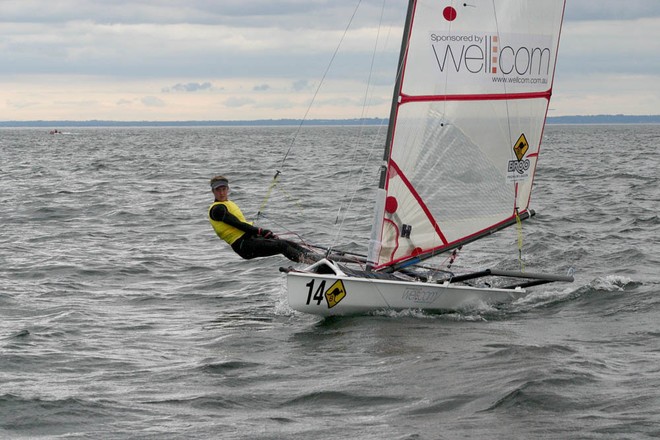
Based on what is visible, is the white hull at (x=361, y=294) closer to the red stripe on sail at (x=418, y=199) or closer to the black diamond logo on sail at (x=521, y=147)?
the red stripe on sail at (x=418, y=199)

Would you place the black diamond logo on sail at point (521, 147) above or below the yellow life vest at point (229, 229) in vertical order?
above

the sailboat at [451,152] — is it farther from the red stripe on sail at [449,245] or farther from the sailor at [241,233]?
the sailor at [241,233]

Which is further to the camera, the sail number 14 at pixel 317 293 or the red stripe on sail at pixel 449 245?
the red stripe on sail at pixel 449 245

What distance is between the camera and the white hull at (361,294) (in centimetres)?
980

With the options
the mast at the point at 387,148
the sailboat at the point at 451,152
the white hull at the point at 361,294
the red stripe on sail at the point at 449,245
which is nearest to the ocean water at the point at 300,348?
the white hull at the point at 361,294

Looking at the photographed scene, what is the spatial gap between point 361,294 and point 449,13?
2.99 m

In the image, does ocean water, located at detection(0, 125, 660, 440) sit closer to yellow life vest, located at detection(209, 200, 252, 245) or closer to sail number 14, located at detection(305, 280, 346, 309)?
sail number 14, located at detection(305, 280, 346, 309)

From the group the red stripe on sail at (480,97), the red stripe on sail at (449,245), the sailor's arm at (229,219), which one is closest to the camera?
the red stripe on sail at (480,97)

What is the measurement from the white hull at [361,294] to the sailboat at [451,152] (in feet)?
0.03

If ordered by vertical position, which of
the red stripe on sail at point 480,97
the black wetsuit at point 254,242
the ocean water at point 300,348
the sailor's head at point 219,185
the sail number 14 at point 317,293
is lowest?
the ocean water at point 300,348

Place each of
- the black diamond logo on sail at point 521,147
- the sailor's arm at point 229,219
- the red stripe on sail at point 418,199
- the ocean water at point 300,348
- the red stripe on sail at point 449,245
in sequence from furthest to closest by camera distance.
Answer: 1. the black diamond logo on sail at point 521,147
2. the sailor's arm at point 229,219
3. the red stripe on sail at point 449,245
4. the red stripe on sail at point 418,199
5. the ocean water at point 300,348

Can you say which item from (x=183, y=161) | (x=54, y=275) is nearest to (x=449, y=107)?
(x=54, y=275)

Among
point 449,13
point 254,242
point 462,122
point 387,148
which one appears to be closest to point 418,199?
point 387,148

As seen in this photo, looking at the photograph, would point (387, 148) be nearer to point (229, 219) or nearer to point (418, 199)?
point (418, 199)
